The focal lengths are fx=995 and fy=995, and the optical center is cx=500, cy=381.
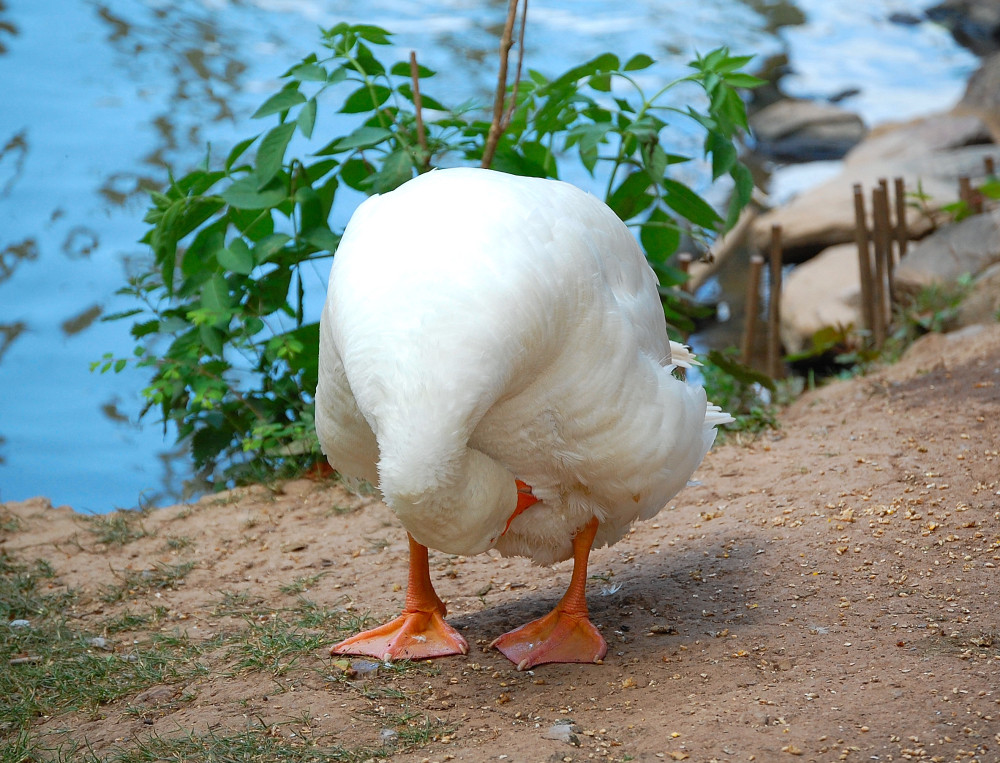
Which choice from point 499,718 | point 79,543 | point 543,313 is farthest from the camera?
point 79,543

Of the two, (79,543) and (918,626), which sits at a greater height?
(918,626)

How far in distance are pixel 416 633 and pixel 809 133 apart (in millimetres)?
11884

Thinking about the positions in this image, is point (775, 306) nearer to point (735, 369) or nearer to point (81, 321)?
point (735, 369)

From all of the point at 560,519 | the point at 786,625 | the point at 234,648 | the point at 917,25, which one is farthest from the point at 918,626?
the point at 917,25

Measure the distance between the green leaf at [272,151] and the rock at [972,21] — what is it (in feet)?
47.6

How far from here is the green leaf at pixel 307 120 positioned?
4582 millimetres

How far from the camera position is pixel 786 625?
3.26m

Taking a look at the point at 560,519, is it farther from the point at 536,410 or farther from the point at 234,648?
the point at 234,648

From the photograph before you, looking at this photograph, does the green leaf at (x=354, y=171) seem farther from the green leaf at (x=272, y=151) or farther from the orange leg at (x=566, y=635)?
the orange leg at (x=566, y=635)

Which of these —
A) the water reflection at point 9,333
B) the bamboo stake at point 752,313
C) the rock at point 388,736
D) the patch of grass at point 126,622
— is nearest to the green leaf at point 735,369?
the bamboo stake at point 752,313

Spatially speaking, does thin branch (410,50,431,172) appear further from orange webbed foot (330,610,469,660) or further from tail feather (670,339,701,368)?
orange webbed foot (330,610,469,660)

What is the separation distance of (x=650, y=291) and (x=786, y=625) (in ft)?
3.92

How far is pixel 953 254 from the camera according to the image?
6.76 metres

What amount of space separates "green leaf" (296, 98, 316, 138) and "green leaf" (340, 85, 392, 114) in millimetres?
316
